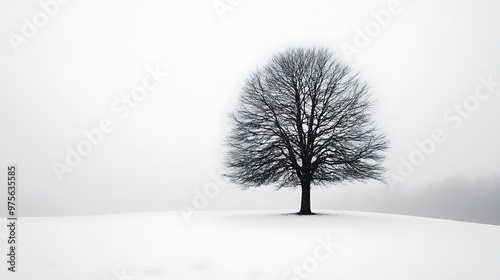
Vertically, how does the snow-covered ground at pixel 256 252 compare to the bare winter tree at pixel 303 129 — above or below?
below

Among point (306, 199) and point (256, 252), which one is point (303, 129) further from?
point (256, 252)

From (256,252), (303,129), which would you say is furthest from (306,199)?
(256,252)

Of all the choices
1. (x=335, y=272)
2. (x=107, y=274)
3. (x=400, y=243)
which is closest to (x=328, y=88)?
(x=400, y=243)

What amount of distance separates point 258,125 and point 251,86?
2688 millimetres

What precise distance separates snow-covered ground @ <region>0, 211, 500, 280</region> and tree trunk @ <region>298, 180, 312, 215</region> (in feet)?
21.8

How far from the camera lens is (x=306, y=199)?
24188 mm

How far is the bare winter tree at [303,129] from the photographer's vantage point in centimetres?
2398

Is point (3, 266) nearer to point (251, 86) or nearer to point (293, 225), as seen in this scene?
point (293, 225)

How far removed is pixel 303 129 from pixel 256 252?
14.3 metres

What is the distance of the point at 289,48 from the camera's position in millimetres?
25391

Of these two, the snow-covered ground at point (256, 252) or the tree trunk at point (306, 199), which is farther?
the tree trunk at point (306, 199)

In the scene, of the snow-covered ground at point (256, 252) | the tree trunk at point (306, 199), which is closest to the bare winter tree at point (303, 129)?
the tree trunk at point (306, 199)

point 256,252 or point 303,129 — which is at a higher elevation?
point 303,129

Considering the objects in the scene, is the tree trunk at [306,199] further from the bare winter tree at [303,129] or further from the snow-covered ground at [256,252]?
the snow-covered ground at [256,252]
